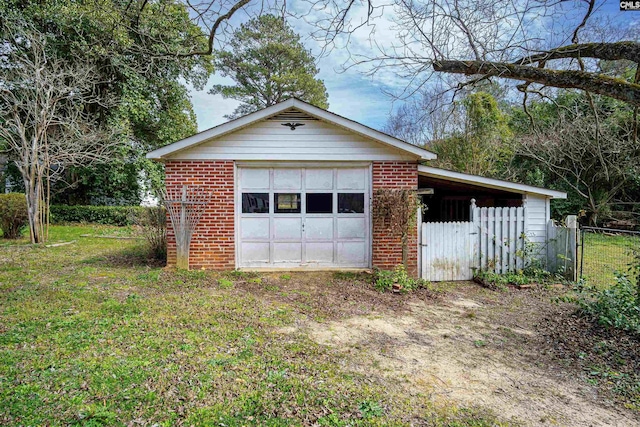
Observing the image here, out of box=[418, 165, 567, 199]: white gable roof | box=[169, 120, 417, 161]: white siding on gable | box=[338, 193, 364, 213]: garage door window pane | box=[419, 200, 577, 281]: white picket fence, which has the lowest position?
box=[419, 200, 577, 281]: white picket fence

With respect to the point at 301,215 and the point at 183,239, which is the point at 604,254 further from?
the point at 183,239

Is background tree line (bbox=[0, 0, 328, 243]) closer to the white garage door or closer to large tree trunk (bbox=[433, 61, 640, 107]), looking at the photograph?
the white garage door

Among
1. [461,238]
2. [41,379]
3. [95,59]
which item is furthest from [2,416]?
[95,59]

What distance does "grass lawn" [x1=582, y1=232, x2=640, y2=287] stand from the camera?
23.4ft

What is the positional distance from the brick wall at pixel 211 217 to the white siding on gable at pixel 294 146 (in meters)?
0.26

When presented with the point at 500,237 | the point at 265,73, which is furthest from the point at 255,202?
the point at 265,73

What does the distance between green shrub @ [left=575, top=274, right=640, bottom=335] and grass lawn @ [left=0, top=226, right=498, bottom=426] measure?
2987mm

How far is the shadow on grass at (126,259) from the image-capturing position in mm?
8109

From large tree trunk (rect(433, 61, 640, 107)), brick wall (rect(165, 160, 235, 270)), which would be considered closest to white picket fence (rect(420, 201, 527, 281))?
large tree trunk (rect(433, 61, 640, 107))

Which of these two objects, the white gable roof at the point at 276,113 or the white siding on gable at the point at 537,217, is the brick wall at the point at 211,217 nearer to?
the white gable roof at the point at 276,113

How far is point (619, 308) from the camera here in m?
4.61

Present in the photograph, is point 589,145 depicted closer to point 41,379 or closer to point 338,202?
point 338,202

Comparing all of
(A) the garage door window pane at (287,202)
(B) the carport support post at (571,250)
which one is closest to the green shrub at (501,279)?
(B) the carport support post at (571,250)

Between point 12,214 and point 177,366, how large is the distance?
40.9ft
